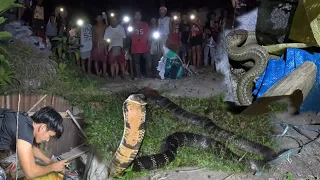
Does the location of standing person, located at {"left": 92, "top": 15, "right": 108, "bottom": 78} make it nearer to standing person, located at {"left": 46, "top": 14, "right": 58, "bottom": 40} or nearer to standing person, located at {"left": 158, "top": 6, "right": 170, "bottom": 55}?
standing person, located at {"left": 46, "top": 14, "right": 58, "bottom": 40}

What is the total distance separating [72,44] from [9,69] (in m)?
1.06

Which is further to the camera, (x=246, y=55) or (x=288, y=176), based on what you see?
(x=246, y=55)

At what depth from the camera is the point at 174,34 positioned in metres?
5.21

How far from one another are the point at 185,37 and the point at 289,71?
5.32ft

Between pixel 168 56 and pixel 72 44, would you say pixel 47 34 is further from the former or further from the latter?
pixel 168 56

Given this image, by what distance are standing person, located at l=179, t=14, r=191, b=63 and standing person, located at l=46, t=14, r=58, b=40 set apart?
6.22ft

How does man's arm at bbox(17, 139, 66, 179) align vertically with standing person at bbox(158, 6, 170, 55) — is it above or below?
below

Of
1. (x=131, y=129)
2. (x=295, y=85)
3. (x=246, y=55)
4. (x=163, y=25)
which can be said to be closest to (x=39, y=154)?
(x=131, y=129)

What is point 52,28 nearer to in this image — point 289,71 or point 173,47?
point 173,47

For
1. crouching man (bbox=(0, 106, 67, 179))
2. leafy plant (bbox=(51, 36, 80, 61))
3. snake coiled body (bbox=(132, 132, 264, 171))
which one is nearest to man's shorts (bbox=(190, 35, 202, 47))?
snake coiled body (bbox=(132, 132, 264, 171))

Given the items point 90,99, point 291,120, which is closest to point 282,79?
point 291,120

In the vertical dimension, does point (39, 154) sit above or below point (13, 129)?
below

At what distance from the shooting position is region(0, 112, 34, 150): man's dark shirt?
2951 mm

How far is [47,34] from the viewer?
17.1 feet
